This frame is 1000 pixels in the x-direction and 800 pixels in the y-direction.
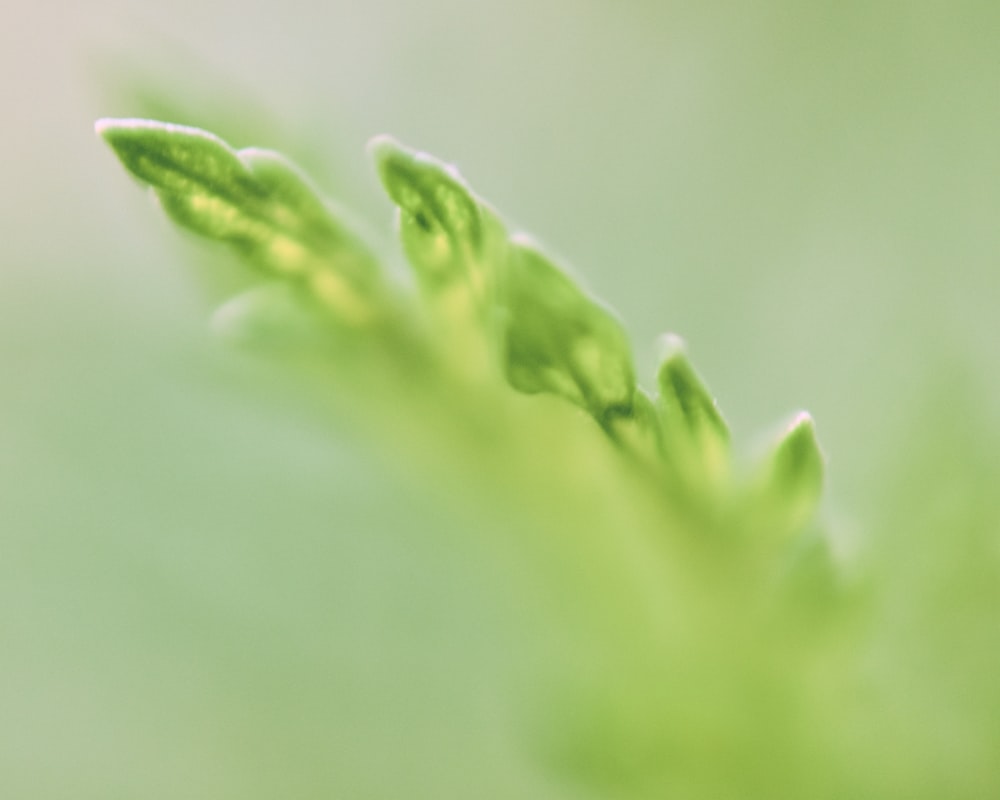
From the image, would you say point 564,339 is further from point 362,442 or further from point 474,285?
point 362,442

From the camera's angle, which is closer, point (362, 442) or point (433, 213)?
point (433, 213)

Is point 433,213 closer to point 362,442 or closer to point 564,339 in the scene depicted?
point 564,339

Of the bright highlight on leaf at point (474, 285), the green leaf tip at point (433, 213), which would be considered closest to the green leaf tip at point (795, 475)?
the bright highlight on leaf at point (474, 285)

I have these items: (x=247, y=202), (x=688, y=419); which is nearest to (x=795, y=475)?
(x=688, y=419)

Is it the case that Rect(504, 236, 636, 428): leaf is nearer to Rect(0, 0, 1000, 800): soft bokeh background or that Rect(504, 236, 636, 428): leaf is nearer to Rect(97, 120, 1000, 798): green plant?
Rect(97, 120, 1000, 798): green plant

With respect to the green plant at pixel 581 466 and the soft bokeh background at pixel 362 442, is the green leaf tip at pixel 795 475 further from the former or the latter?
the soft bokeh background at pixel 362 442
